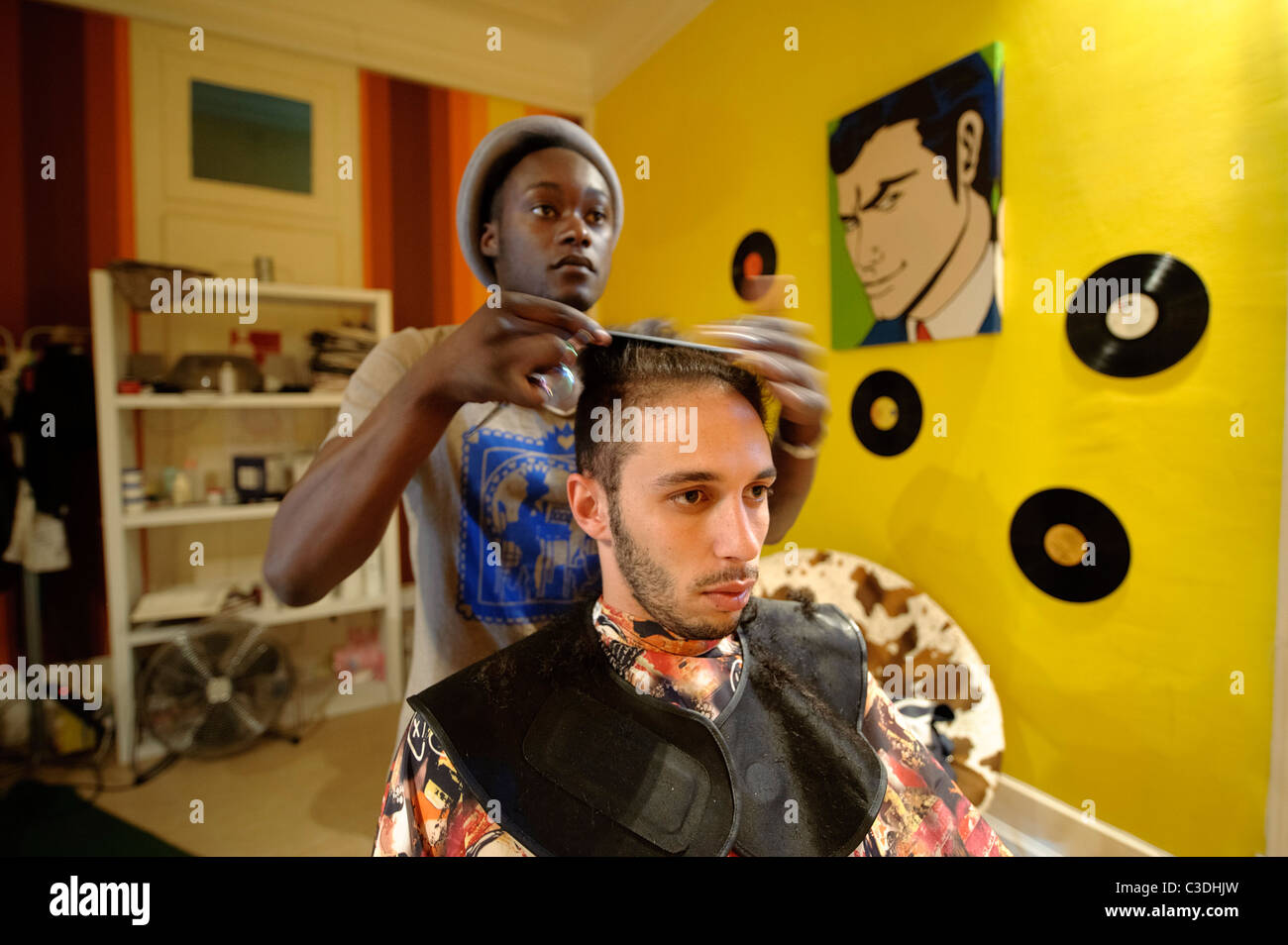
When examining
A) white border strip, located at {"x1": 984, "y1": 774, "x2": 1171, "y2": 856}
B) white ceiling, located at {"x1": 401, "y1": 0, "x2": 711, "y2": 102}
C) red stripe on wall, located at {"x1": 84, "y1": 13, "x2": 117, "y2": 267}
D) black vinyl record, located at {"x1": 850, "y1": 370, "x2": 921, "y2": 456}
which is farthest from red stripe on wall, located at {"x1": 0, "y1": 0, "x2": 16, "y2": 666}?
white border strip, located at {"x1": 984, "y1": 774, "x2": 1171, "y2": 856}

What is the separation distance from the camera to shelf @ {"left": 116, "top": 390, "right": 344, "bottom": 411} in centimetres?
200

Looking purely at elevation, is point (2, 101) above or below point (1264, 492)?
above

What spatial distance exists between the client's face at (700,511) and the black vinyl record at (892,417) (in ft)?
2.06

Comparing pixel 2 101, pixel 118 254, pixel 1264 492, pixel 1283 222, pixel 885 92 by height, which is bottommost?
pixel 1264 492

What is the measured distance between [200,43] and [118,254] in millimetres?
1055

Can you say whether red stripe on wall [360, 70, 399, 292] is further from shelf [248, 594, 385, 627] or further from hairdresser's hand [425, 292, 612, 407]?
shelf [248, 594, 385, 627]

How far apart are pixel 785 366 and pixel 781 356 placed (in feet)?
0.05

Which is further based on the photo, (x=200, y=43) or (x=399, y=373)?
(x=200, y=43)

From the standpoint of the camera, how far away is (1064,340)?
46.9 inches

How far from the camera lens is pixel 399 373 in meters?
0.79

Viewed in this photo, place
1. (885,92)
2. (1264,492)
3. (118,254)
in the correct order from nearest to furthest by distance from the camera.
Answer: (1264,492)
(885,92)
(118,254)
